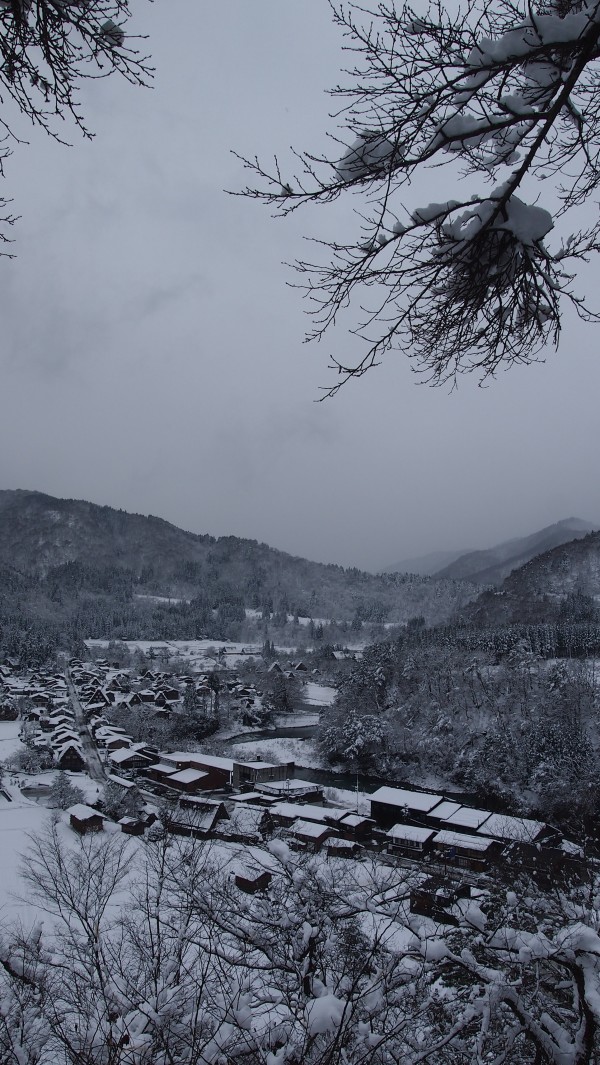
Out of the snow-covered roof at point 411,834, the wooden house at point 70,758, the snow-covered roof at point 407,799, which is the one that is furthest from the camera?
the wooden house at point 70,758

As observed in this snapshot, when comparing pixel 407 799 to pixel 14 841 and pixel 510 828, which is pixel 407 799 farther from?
pixel 14 841

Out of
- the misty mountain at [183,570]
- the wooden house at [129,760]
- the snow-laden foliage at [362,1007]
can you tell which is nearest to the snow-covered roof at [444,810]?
the wooden house at [129,760]

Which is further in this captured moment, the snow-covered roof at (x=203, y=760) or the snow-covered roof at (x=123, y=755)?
the snow-covered roof at (x=123, y=755)

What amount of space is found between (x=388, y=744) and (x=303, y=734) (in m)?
7.59

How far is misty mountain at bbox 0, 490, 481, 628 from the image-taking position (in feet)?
393

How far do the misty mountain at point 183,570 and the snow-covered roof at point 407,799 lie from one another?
253ft

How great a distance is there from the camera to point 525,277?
2154 mm

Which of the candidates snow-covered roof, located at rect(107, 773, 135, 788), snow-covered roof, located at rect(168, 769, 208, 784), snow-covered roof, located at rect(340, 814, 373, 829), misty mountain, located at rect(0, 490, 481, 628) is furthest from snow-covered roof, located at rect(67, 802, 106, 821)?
misty mountain, located at rect(0, 490, 481, 628)

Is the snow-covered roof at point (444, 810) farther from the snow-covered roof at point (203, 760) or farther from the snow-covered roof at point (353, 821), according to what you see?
the snow-covered roof at point (203, 760)

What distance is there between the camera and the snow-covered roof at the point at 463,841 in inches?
581

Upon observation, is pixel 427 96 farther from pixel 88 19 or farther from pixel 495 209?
pixel 88 19

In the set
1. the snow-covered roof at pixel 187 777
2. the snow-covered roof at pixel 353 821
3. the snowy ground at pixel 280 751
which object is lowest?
the snowy ground at pixel 280 751

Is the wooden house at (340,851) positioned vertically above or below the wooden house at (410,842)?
above

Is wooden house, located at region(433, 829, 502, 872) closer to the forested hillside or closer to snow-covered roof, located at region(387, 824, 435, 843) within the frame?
snow-covered roof, located at region(387, 824, 435, 843)
